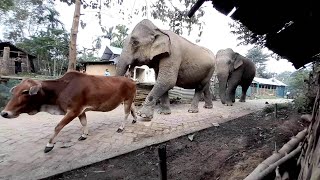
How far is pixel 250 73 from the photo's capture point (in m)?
12.4

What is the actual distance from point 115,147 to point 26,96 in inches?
65.0

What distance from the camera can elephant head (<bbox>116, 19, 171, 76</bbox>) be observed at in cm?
651

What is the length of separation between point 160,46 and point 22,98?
3.50 m

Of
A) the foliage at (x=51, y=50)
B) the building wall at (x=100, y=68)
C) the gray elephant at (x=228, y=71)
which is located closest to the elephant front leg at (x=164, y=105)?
the gray elephant at (x=228, y=71)

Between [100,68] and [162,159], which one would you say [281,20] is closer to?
[162,159]

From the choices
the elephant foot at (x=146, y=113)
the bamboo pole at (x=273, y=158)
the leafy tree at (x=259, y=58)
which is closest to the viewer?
the bamboo pole at (x=273, y=158)

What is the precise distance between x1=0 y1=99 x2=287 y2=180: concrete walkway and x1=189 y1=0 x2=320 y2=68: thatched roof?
9.58 feet

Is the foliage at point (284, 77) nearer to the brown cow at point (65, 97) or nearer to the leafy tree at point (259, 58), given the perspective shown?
the leafy tree at point (259, 58)

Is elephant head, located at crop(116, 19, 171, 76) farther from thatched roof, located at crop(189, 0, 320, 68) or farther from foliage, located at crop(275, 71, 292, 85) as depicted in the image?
foliage, located at crop(275, 71, 292, 85)

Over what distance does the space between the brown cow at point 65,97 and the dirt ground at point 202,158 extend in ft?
3.52

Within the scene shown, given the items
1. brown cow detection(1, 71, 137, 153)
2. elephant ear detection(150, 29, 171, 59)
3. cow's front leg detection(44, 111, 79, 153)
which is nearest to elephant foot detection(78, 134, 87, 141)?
brown cow detection(1, 71, 137, 153)

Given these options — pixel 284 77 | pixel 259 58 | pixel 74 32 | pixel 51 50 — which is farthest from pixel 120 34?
pixel 284 77

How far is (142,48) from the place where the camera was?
6.58 m

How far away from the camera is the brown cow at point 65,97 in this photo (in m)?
4.06
